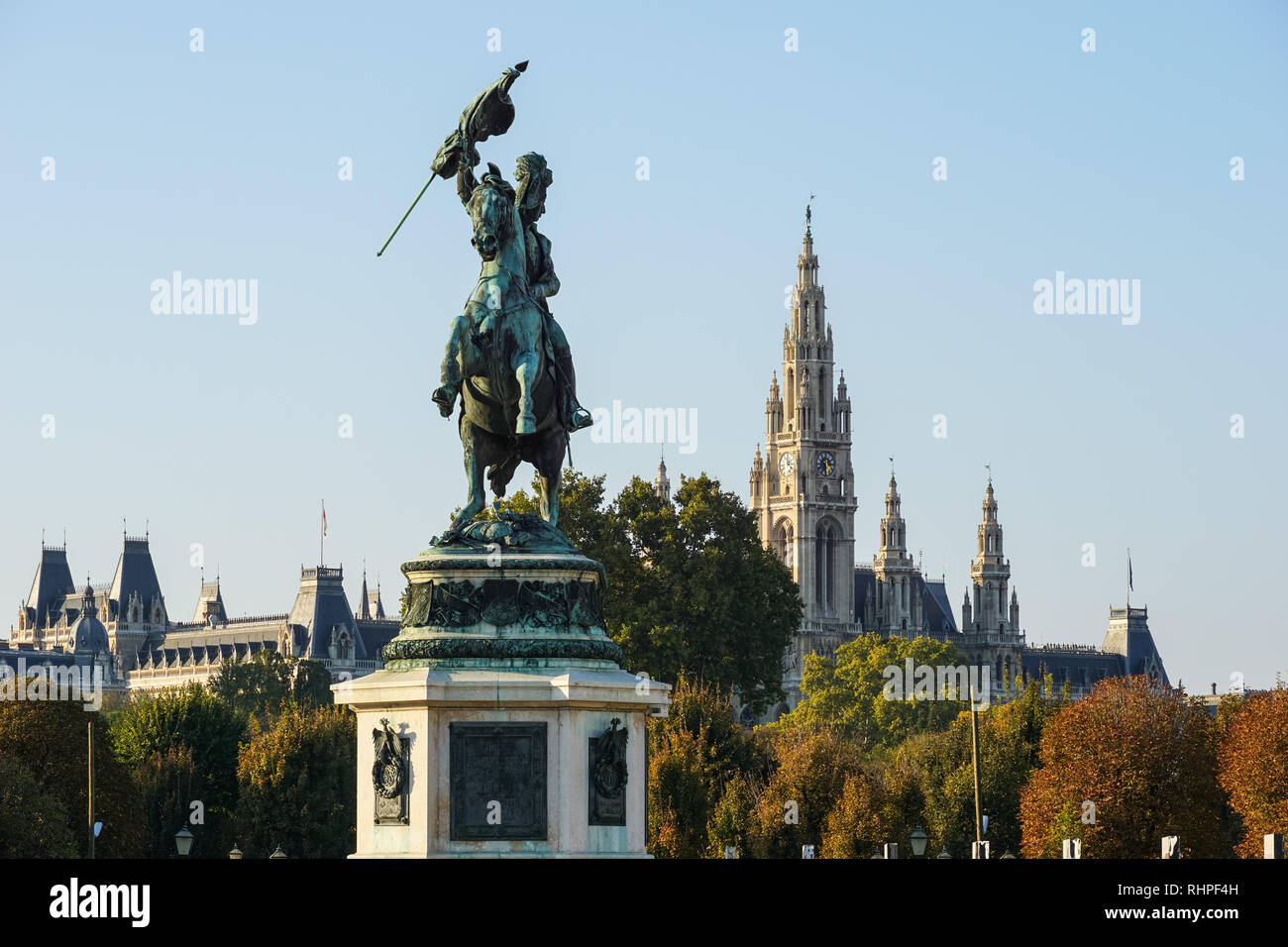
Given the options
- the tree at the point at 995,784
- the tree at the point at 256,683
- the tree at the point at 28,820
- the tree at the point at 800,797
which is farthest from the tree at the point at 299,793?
the tree at the point at 256,683

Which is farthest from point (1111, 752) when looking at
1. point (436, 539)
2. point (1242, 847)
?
point (436, 539)

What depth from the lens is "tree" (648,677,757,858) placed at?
71812 millimetres

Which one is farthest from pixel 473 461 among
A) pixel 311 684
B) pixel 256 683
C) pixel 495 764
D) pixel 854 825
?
pixel 256 683

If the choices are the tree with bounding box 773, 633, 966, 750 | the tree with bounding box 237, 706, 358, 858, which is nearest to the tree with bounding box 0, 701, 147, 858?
the tree with bounding box 237, 706, 358, 858

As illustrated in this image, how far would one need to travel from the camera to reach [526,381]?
3062cm

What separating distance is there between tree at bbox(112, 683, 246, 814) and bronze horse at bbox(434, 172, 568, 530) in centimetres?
5768

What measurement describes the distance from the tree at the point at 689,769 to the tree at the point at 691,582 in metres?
9.49

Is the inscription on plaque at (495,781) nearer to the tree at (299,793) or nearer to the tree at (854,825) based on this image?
the tree at (854,825)

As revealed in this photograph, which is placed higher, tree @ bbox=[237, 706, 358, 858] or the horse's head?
the horse's head

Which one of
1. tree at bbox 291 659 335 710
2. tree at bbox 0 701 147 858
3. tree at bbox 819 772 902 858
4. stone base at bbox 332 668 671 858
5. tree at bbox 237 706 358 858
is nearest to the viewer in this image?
stone base at bbox 332 668 671 858

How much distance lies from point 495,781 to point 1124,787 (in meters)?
47.0

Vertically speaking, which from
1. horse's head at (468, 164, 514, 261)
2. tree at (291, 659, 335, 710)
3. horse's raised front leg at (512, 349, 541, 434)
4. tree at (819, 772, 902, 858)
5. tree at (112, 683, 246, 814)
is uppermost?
tree at (291, 659, 335, 710)

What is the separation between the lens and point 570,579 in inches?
1177

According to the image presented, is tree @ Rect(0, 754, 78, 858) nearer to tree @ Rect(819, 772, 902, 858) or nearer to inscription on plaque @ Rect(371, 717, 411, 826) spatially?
tree @ Rect(819, 772, 902, 858)
